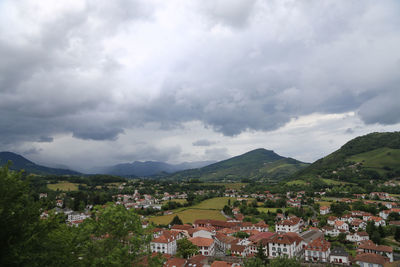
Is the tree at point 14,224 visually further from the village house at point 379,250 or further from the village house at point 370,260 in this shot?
the village house at point 379,250

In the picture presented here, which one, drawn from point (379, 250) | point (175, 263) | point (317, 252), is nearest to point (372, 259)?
point (379, 250)

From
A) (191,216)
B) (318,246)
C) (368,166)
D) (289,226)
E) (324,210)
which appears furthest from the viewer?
(368,166)

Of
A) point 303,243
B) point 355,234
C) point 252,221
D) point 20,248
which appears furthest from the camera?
point 252,221

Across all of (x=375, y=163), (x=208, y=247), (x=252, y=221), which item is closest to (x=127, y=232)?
(x=208, y=247)

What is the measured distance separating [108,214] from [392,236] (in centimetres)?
7315

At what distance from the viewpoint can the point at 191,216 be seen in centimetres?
8544

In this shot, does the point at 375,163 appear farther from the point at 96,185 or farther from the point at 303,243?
the point at 96,185

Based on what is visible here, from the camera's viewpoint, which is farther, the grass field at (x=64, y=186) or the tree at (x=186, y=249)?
the grass field at (x=64, y=186)

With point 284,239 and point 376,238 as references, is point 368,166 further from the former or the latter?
point 284,239

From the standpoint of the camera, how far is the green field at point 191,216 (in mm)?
78325

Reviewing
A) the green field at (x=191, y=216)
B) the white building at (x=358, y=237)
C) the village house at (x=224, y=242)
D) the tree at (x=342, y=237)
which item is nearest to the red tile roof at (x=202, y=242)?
the village house at (x=224, y=242)

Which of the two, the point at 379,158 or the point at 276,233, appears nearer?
the point at 276,233

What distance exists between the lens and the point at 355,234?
5938 centimetres

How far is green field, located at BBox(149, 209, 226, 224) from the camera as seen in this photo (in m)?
78.3
